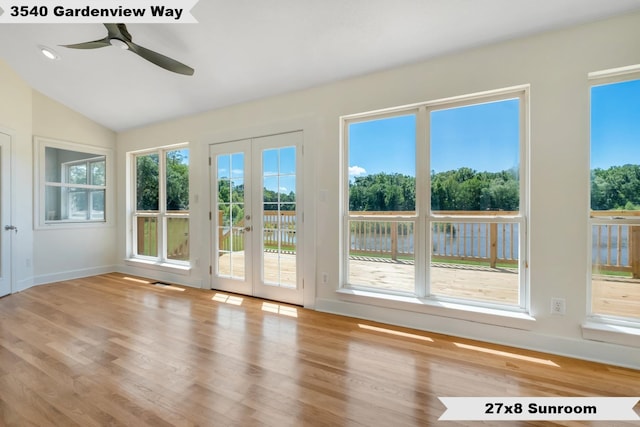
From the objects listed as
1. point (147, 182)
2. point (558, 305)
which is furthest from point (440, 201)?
point (147, 182)

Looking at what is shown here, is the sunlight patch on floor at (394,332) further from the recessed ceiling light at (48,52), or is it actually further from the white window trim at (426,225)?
the recessed ceiling light at (48,52)

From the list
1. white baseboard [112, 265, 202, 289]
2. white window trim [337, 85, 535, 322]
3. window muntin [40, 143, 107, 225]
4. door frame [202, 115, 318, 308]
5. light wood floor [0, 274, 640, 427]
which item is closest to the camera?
light wood floor [0, 274, 640, 427]

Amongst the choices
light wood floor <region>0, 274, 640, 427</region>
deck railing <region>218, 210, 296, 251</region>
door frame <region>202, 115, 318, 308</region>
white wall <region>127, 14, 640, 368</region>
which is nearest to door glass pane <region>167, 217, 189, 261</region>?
deck railing <region>218, 210, 296, 251</region>

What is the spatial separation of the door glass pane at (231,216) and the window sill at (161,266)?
25.7 inches

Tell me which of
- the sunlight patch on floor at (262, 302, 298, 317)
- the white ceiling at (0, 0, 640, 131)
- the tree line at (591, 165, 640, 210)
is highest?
the white ceiling at (0, 0, 640, 131)

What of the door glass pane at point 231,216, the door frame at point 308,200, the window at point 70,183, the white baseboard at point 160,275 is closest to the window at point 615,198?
the door frame at point 308,200

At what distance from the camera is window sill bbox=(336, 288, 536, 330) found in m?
2.43

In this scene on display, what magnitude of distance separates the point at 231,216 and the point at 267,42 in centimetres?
220

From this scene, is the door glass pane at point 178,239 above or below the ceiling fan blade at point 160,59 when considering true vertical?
below

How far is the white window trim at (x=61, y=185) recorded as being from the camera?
4332 millimetres

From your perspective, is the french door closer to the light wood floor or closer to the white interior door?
the light wood floor

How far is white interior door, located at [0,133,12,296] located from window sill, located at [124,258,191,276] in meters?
1.46

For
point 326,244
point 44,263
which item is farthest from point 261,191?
point 44,263

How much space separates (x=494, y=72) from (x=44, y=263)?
6294 mm
